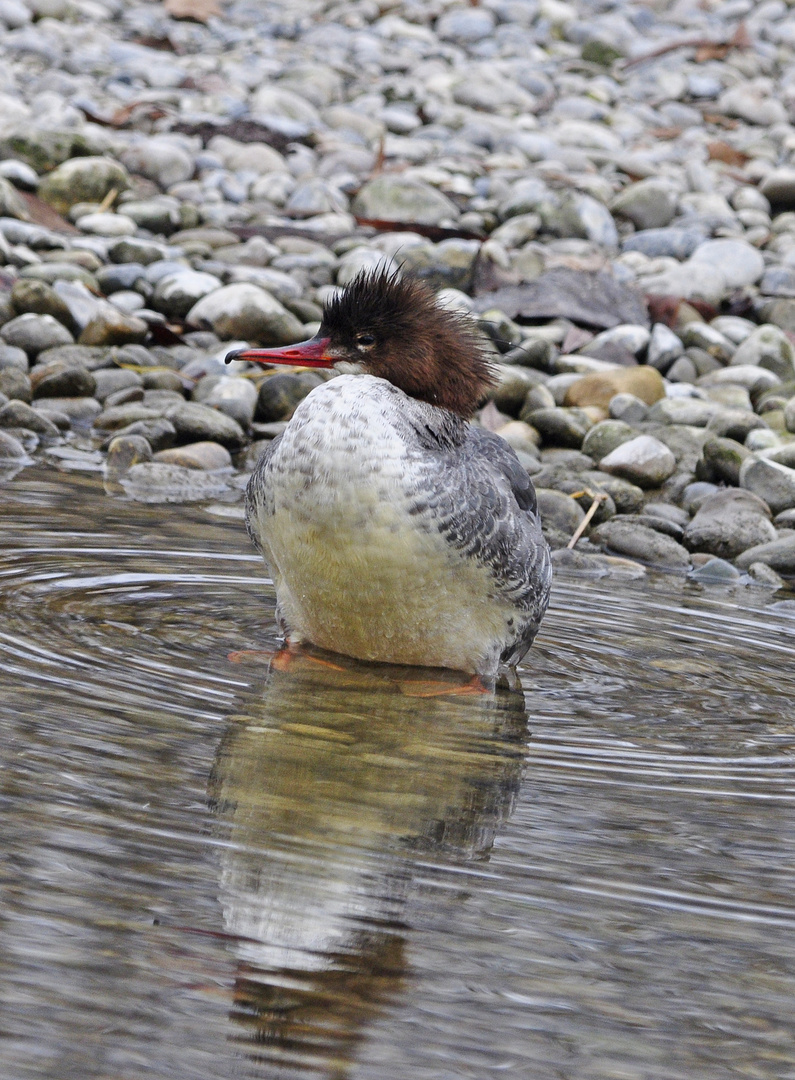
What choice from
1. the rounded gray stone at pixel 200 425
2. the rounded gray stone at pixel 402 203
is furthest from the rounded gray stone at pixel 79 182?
the rounded gray stone at pixel 200 425

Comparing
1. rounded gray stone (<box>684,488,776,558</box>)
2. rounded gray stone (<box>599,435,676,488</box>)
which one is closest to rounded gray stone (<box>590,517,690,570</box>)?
rounded gray stone (<box>684,488,776,558</box>)

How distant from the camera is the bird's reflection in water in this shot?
2.36 m

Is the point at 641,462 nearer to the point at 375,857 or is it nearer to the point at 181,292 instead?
the point at 181,292

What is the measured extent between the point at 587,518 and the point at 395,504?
3.14m

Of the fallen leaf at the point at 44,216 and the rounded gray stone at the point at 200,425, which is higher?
the rounded gray stone at the point at 200,425

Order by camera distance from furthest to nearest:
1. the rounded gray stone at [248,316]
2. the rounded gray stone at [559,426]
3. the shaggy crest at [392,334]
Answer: the rounded gray stone at [248,316]
the rounded gray stone at [559,426]
the shaggy crest at [392,334]

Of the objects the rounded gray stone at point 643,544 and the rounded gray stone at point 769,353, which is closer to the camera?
the rounded gray stone at point 643,544

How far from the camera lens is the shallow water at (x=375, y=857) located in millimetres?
2295

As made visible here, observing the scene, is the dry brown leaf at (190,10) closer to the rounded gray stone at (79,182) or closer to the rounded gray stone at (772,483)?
the rounded gray stone at (79,182)

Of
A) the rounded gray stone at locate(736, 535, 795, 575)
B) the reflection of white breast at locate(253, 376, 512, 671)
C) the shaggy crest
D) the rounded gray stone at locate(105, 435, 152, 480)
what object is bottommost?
the rounded gray stone at locate(105, 435, 152, 480)

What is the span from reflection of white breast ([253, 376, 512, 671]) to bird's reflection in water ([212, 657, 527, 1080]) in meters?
0.17

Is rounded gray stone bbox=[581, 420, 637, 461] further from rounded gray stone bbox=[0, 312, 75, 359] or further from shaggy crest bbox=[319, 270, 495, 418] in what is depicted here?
shaggy crest bbox=[319, 270, 495, 418]

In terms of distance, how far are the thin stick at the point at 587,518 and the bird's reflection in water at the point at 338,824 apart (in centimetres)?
247

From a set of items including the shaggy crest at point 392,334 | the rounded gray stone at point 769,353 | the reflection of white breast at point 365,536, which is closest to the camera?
the reflection of white breast at point 365,536
